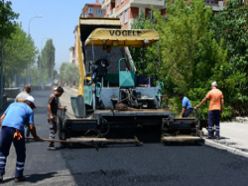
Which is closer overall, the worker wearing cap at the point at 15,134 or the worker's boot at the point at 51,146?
the worker wearing cap at the point at 15,134

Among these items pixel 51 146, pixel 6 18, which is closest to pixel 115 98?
pixel 51 146

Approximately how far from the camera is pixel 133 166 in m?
9.27

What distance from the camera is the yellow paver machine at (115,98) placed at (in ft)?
39.2

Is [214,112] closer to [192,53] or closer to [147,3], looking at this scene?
[192,53]

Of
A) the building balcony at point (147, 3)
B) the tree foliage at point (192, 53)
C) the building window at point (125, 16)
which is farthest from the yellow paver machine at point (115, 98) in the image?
the building window at point (125, 16)

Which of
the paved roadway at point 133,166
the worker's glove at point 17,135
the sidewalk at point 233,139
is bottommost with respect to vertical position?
the paved roadway at point 133,166

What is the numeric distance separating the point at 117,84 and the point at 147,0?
3701 centimetres

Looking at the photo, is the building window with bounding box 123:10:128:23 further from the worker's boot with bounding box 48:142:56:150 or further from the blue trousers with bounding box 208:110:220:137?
the worker's boot with bounding box 48:142:56:150

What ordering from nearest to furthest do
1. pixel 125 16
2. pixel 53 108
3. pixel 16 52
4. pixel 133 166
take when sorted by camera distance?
pixel 133 166 → pixel 53 108 → pixel 125 16 → pixel 16 52

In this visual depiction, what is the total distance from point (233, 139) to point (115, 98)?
355 cm

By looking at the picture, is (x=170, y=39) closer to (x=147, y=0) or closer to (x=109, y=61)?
(x=109, y=61)

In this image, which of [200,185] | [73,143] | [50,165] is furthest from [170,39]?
[200,185]

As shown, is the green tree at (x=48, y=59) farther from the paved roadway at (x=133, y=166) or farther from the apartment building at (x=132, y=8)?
the paved roadway at (x=133, y=166)

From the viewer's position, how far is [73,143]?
11609 millimetres
